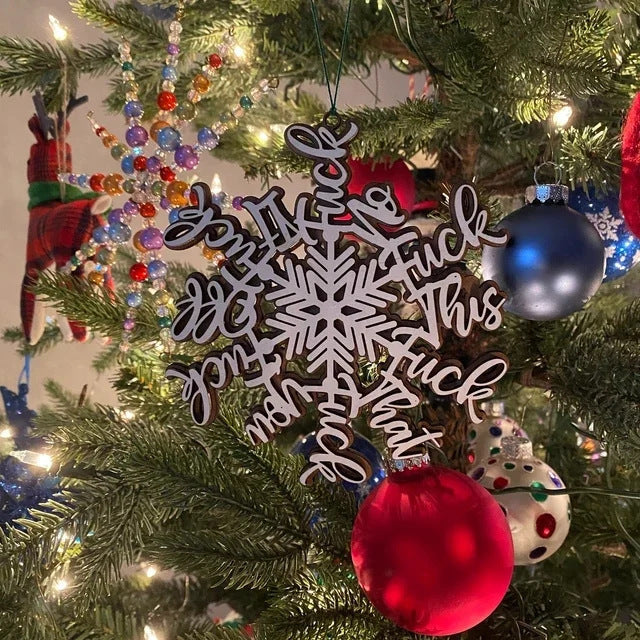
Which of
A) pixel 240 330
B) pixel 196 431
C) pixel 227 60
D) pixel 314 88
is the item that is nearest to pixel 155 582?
pixel 196 431

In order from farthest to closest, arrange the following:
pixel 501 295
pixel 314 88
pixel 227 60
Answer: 1. pixel 314 88
2. pixel 227 60
3. pixel 501 295

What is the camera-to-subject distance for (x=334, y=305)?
1.38 ft

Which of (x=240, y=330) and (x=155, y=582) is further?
(x=155, y=582)

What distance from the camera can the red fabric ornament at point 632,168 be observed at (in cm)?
47

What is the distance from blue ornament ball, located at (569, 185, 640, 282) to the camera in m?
0.58

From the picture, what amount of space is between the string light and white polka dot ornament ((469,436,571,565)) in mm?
378

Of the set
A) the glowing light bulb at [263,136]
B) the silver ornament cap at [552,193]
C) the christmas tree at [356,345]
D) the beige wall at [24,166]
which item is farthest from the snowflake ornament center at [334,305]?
the beige wall at [24,166]

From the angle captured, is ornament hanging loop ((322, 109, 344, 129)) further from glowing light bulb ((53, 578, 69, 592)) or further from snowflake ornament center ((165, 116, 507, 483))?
glowing light bulb ((53, 578, 69, 592))

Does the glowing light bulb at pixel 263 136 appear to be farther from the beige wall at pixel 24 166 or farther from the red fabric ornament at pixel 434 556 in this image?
the red fabric ornament at pixel 434 556

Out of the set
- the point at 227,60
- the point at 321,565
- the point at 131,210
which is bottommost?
the point at 321,565

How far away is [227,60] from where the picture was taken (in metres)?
0.69

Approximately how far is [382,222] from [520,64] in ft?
0.69

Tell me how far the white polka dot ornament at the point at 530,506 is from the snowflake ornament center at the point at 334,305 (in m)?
0.17

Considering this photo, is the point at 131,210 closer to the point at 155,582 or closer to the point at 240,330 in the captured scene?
the point at 240,330
